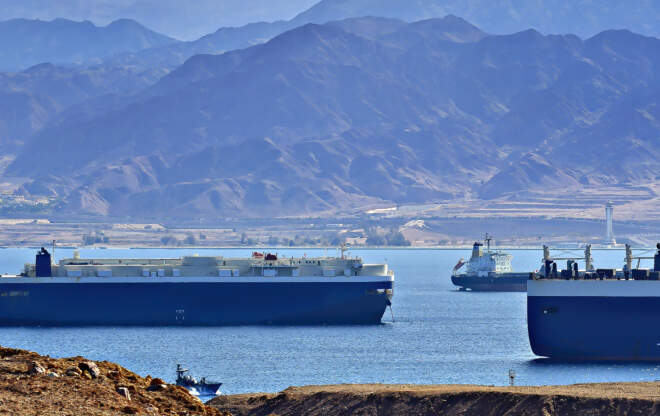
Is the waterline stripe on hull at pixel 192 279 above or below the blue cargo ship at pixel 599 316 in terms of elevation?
above

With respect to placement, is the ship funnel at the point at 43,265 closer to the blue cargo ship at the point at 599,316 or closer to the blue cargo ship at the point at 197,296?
the blue cargo ship at the point at 197,296

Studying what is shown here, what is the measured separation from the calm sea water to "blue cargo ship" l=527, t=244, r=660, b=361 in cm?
120

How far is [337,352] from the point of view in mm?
72125

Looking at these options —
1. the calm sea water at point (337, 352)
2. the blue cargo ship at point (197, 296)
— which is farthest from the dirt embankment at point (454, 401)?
the blue cargo ship at point (197, 296)

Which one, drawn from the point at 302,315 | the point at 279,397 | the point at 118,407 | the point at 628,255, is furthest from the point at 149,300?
the point at 118,407

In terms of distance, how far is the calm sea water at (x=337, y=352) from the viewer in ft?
195

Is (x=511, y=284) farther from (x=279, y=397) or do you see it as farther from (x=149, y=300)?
(x=279, y=397)

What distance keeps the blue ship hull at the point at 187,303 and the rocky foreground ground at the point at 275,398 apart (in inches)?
1820

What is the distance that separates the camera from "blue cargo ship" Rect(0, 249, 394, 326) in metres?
88.4

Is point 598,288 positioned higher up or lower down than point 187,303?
higher up

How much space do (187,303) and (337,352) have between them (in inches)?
759

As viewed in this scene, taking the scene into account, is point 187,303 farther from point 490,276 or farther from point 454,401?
point 490,276

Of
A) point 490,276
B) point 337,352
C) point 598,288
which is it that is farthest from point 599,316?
point 490,276

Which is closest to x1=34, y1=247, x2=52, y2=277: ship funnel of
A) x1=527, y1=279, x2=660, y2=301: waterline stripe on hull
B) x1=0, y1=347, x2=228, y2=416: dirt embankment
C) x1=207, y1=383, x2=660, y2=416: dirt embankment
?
x1=527, y1=279, x2=660, y2=301: waterline stripe on hull
